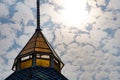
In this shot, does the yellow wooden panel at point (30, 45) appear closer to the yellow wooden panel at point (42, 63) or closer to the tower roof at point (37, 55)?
the tower roof at point (37, 55)

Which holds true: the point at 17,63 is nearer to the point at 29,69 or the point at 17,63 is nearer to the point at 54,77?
the point at 29,69

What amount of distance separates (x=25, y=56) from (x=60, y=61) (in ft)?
9.44

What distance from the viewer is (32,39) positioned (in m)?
27.0

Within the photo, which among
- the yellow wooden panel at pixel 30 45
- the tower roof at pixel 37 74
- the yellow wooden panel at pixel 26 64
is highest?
the yellow wooden panel at pixel 30 45

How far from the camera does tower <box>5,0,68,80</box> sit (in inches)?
945

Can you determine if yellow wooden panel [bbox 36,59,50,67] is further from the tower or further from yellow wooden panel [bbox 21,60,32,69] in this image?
→ yellow wooden panel [bbox 21,60,32,69]

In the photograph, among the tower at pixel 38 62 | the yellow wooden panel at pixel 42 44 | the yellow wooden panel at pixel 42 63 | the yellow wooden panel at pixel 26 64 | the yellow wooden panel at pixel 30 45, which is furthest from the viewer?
the yellow wooden panel at pixel 30 45

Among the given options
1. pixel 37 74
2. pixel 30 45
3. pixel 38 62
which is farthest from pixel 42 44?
pixel 37 74

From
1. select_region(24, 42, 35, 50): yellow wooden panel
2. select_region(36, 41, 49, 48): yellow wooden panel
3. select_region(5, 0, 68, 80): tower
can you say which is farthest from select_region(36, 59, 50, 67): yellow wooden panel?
select_region(24, 42, 35, 50): yellow wooden panel

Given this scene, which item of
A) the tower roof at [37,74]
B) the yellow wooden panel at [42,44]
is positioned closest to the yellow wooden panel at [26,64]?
the tower roof at [37,74]

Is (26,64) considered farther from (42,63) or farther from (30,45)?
(30,45)

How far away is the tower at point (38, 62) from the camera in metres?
24.0

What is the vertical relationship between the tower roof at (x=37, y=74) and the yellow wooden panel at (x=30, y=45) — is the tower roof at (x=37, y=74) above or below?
below

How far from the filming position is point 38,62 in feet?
83.8
